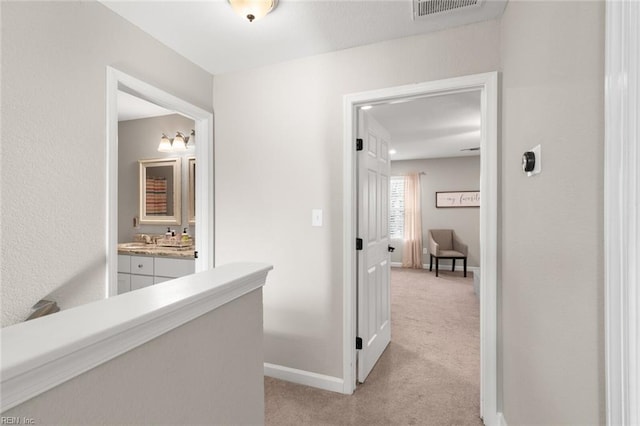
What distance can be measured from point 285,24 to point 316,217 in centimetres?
125

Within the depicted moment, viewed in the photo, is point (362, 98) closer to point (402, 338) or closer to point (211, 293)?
point (211, 293)

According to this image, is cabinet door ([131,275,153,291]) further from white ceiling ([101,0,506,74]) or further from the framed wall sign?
the framed wall sign

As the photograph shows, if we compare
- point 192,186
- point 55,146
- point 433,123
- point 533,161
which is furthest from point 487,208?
point 192,186

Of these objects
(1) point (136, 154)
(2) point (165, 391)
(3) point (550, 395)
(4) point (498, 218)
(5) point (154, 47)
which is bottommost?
(3) point (550, 395)

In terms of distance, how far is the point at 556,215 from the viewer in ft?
3.37

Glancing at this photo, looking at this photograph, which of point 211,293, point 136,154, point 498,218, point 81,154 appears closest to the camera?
point 211,293

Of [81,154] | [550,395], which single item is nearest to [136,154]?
[81,154]

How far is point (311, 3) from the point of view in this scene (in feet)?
5.59

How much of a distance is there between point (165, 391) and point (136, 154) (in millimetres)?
3805

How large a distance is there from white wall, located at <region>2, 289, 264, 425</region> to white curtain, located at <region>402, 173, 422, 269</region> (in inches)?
244

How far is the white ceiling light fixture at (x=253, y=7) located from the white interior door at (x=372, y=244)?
90cm

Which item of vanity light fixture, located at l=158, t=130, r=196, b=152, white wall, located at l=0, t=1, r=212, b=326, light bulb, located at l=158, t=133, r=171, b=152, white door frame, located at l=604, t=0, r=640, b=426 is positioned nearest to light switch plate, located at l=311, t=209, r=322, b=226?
white wall, located at l=0, t=1, r=212, b=326

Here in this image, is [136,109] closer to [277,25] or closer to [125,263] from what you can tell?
[125,263]

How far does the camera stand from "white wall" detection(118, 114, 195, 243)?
12.1 feet
